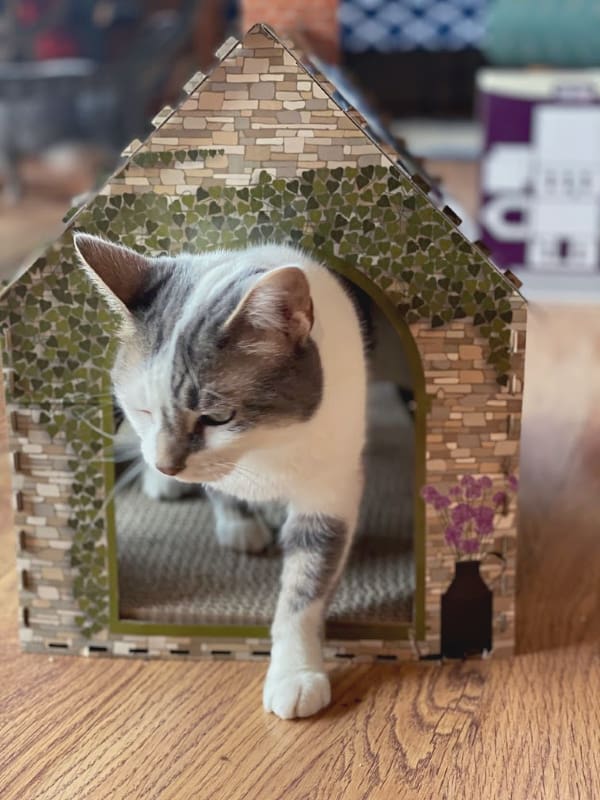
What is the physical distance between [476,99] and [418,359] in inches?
118

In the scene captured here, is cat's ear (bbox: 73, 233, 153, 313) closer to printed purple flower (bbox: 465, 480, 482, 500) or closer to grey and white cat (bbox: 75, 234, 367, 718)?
grey and white cat (bbox: 75, 234, 367, 718)

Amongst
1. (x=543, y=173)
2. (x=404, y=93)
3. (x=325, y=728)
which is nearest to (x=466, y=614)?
(x=325, y=728)

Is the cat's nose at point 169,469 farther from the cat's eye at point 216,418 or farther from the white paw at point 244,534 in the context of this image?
the white paw at point 244,534

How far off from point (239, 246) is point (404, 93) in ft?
9.98

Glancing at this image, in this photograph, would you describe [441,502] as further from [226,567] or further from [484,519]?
[226,567]

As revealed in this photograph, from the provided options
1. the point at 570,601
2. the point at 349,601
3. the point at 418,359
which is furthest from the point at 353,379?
the point at 570,601

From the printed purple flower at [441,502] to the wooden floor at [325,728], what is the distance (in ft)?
0.49

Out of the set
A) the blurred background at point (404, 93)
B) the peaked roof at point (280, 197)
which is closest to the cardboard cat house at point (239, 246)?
the peaked roof at point (280, 197)

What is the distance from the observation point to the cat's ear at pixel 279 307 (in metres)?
0.73

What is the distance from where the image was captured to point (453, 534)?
89cm

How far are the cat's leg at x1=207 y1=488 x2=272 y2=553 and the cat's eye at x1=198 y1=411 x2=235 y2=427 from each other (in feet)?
0.92

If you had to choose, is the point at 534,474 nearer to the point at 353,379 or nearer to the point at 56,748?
the point at 353,379

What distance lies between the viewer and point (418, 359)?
858mm

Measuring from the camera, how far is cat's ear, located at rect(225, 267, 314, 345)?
73 cm
